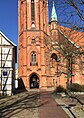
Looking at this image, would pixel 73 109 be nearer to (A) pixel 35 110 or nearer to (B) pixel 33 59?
(A) pixel 35 110

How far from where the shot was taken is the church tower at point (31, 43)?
2350 inches

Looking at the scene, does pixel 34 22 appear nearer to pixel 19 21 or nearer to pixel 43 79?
pixel 19 21

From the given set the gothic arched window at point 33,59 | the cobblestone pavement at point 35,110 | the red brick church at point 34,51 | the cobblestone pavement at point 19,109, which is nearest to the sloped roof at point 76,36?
the cobblestone pavement at point 35,110

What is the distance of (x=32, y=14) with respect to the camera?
6344 centimetres

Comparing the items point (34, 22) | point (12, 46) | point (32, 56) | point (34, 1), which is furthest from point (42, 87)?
point (12, 46)

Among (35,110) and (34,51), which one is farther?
(34,51)

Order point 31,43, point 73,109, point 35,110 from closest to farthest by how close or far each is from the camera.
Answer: point 35,110 < point 73,109 < point 31,43

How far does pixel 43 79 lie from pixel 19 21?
15.7 meters

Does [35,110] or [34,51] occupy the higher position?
[34,51]

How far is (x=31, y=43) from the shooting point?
61.7m

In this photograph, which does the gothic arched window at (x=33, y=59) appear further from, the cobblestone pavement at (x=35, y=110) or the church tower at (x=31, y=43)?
the cobblestone pavement at (x=35, y=110)

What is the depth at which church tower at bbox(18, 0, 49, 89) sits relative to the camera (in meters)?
59.7

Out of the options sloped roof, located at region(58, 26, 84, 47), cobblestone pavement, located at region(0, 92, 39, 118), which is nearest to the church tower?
sloped roof, located at region(58, 26, 84, 47)

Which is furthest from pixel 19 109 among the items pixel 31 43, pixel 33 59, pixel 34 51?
pixel 31 43
